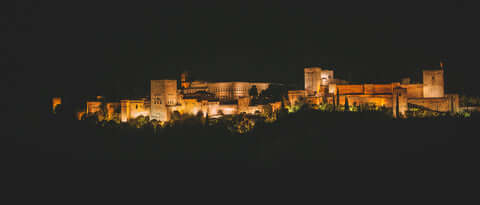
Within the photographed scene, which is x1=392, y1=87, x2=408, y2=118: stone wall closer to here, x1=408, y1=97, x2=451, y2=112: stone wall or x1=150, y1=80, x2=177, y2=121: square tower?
x1=408, y1=97, x2=451, y2=112: stone wall

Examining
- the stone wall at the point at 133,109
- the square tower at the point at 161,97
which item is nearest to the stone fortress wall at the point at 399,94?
the square tower at the point at 161,97

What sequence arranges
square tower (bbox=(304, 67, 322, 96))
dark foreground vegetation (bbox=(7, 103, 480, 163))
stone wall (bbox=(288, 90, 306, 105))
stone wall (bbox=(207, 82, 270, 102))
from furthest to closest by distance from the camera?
stone wall (bbox=(207, 82, 270, 102))
square tower (bbox=(304, 67, 322, 96))
stone wall (bbox=(288, 90, 306, 105))
dark foreground vegetation (bbox=(7, 103, 480, 163))

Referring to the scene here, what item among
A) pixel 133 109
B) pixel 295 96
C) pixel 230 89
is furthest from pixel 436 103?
pixel 133 109

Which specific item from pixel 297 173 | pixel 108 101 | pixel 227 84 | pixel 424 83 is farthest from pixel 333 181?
pixel 108 101

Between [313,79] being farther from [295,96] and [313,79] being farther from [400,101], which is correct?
[400,101]

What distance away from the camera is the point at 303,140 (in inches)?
989

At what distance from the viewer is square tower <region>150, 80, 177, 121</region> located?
1064 inches

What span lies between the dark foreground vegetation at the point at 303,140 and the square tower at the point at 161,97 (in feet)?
4.73

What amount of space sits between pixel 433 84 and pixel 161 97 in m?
20.1

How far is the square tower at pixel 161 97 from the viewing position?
27016 mm

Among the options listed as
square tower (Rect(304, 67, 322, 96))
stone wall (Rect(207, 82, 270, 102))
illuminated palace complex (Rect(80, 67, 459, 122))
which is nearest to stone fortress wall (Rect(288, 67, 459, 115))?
illuminated palace complex (Rect(80, 67, 459, 122))

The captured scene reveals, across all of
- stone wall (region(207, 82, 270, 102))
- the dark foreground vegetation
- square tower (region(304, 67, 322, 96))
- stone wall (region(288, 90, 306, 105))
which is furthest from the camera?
stone wall (region(207, 82, 270, 102))

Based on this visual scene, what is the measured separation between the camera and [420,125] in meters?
24.5

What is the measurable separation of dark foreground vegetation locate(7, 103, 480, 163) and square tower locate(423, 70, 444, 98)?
304 centimetres
